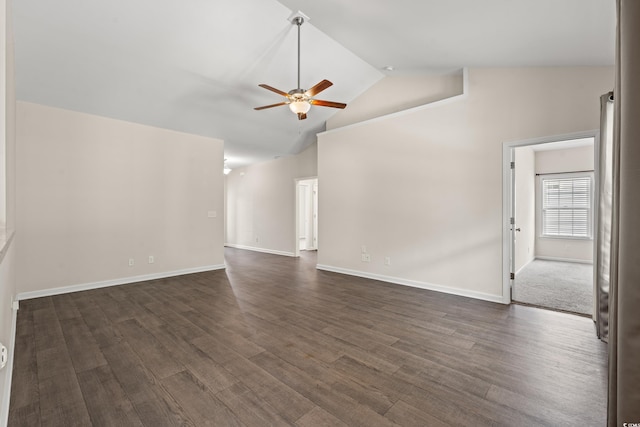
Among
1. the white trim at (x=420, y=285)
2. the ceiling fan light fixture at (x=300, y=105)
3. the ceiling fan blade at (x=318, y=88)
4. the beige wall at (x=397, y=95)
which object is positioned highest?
the beige wall at (x=397, y=95)

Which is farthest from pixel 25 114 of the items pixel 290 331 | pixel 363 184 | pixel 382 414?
pixel 382 414

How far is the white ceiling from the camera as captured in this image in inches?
108

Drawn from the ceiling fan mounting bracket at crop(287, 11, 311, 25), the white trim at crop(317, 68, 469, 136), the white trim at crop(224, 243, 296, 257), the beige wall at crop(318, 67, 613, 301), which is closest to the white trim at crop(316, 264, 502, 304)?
the beige wall at crop(318, 67, 613, 301)

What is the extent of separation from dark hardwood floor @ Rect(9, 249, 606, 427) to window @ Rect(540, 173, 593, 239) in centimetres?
498

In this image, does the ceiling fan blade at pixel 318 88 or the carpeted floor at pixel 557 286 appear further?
the carpeted floor at pixel 557 286

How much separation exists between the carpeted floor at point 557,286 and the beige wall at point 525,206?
15.1 inches

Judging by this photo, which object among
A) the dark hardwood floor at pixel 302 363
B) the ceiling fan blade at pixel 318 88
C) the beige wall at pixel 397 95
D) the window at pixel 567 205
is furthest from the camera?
the window at pixel 567 205

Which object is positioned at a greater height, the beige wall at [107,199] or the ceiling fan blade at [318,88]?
the ceiling fan blade at [318,88]

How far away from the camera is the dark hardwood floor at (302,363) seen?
176cm

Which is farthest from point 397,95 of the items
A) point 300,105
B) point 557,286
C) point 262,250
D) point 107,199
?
point 262,250

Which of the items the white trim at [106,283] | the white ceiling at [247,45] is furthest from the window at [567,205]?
the white trim at [106,283]

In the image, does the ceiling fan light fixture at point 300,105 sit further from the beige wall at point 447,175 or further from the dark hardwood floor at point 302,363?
the dark hardwood floor at point 302,363

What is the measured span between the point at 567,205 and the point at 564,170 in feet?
2.88

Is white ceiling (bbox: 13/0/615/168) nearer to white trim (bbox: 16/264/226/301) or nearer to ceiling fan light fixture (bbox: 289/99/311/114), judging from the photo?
ceiling fan light fixture (bbox: 289/99/311/114)
